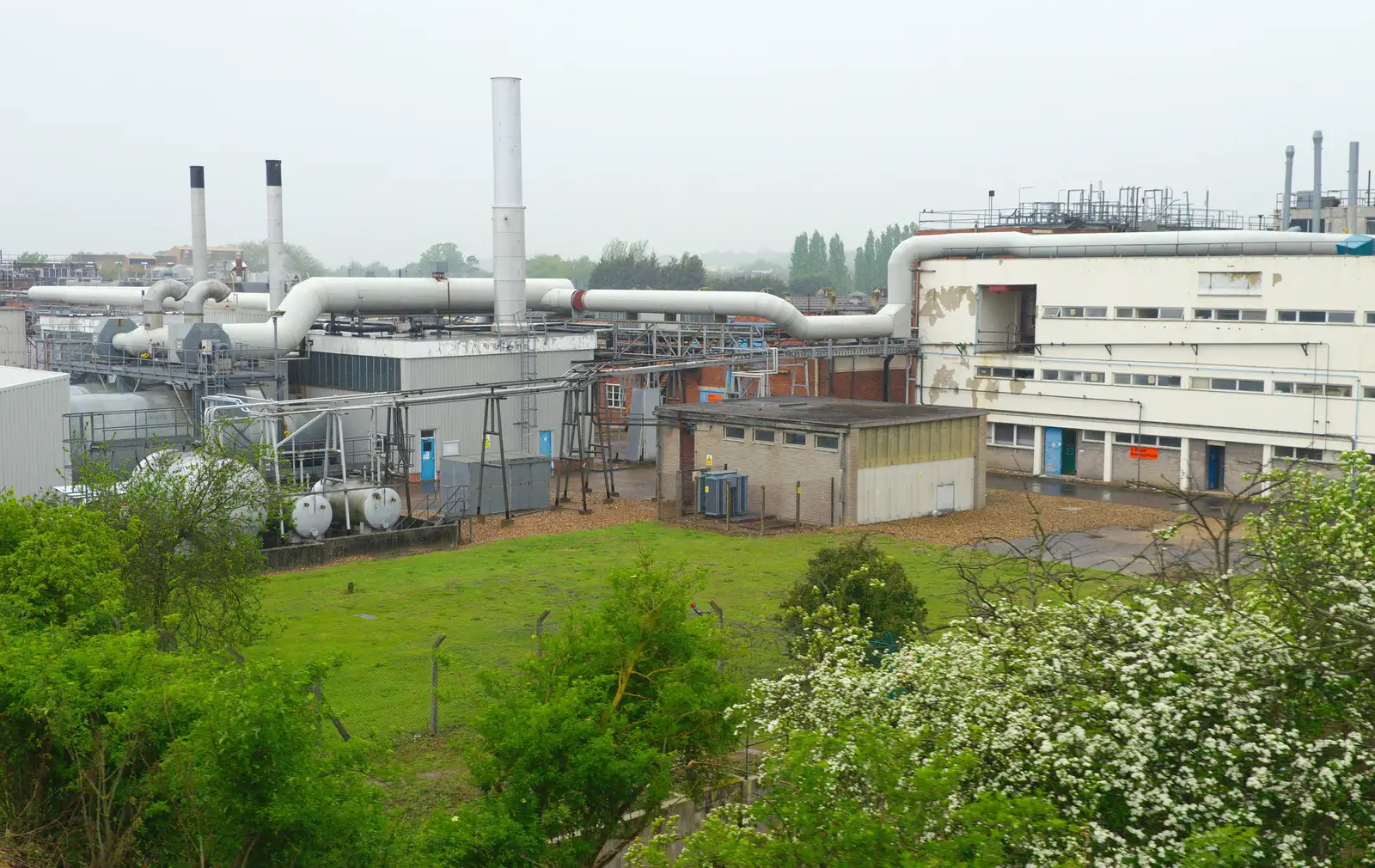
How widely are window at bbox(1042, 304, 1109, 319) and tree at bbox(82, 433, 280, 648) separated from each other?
28113 millimetres

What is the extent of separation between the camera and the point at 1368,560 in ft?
31.6

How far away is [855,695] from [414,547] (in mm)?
21297

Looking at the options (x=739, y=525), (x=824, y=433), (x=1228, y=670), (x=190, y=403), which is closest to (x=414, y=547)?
(x=739, y=525)

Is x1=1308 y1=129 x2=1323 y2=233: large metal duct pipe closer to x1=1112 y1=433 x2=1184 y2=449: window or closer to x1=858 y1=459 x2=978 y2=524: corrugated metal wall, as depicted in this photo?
x1=1112 y1=433 x2=1184 y2=449: window

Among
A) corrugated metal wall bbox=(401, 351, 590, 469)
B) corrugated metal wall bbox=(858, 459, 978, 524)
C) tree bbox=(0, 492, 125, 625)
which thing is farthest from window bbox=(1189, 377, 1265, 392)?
tree bbox=(0, 492, 125, 625)

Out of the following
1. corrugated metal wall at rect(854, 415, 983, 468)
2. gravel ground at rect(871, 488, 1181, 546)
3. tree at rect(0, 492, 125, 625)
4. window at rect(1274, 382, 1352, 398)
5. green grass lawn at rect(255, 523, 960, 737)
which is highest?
window at rect(1274, 382, 1352, 398)

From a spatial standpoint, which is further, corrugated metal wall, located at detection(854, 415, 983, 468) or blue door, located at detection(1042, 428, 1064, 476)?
blue door, located at detection(1042, 428, 1064, 476)

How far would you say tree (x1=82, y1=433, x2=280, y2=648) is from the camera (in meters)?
17.9

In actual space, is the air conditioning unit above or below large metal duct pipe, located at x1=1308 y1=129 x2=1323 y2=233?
below

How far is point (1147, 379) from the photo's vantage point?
3928cm

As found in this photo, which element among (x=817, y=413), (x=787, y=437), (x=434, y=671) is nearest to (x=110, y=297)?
(x=817, y=413)

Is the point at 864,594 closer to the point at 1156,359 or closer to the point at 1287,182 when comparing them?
the point at 1156,359

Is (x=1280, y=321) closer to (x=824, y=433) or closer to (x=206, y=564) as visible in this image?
(x=824, y=433)

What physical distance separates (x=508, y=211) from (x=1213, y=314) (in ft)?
71.4
